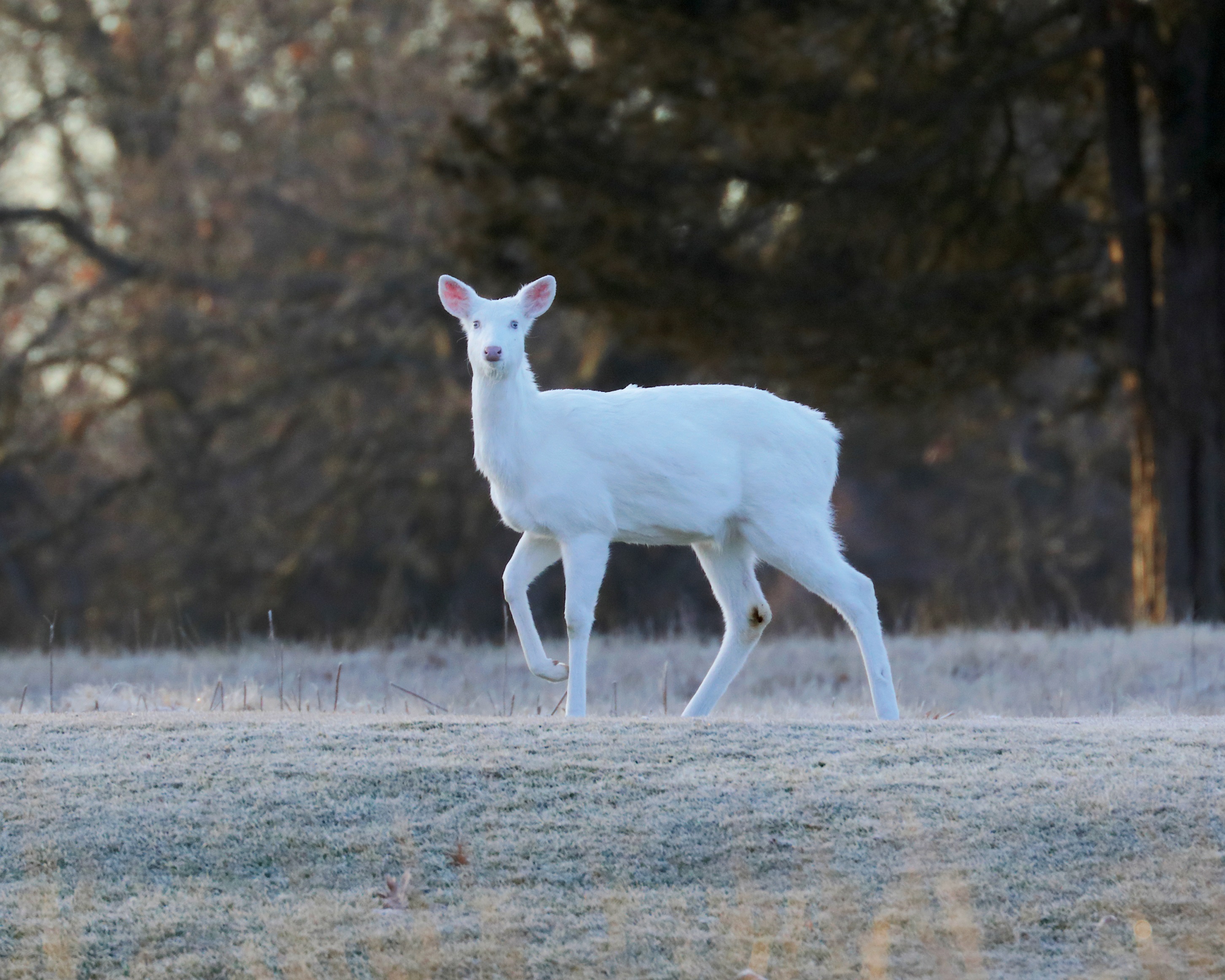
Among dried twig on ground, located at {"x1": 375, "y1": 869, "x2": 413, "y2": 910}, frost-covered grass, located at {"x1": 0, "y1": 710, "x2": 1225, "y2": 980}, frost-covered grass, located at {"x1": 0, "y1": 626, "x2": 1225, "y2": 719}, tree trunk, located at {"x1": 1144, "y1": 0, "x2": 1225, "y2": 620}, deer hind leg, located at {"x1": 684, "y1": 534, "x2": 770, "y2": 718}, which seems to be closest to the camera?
frost-covered grass, located at {"x1": 0, "y1": 710, "x2": 1225, "y2": 980}

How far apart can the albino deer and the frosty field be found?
2.70ft

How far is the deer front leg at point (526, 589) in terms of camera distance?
7.20 metres

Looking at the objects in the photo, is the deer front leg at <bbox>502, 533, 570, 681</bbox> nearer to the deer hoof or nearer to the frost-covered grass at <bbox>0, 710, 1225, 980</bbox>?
the deer hoof

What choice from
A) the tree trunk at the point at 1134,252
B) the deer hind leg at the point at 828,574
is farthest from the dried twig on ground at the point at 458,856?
the tree trunk at the point at 1134,252

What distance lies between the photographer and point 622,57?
1584 cm

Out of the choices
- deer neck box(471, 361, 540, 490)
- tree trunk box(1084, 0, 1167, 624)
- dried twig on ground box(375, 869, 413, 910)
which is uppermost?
tree trunk box(1084, 0, 1167, 624)

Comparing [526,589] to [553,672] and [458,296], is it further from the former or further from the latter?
[458,296]

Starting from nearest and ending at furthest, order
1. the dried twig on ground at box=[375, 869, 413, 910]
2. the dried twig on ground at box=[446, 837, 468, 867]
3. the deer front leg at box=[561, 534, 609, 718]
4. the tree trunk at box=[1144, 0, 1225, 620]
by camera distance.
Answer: the dried twig on ground at box=[375, 869, 413, 910]
the dried twig on ground at box=[446, 837, 468, 867]
the deer front leg at box=[561, 534, 609, 718]
the tree trunk at box=[1144, 0, 1225, 620]

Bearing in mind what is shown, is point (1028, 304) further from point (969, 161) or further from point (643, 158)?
point (643, 158)

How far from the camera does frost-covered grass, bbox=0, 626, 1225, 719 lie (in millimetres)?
9094

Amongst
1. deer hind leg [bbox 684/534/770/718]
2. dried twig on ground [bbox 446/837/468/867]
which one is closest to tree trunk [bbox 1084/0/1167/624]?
deer hind leg [bbox 684/534/770/718]

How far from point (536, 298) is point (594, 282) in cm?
808

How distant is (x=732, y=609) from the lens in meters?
7.64

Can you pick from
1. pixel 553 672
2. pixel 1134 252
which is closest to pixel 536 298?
pixel 553 672
